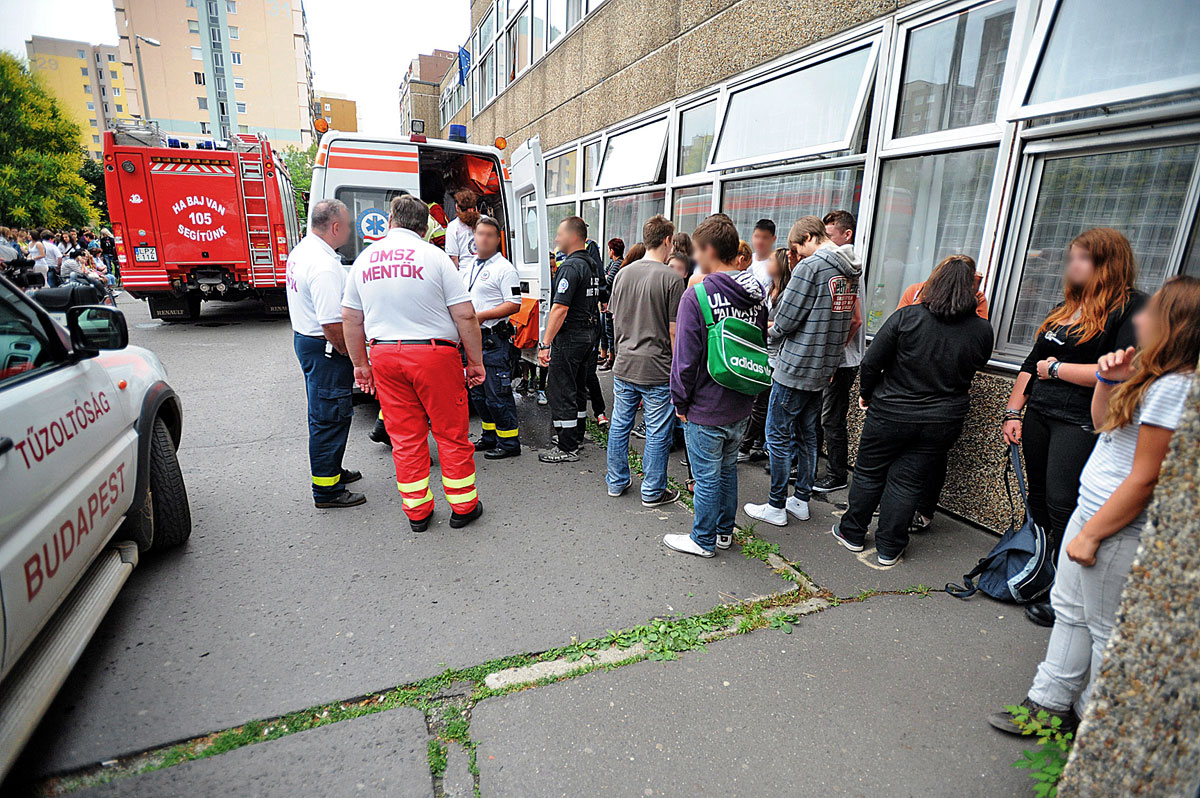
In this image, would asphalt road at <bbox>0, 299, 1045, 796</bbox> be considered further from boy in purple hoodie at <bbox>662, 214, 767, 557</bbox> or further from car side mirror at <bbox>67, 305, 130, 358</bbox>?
car side mirror at <bbox>67, 305, 130, 358</bbox>

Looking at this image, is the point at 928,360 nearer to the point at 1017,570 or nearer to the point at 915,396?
the point at 915,396

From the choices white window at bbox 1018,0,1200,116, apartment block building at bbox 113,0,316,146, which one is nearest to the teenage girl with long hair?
white window at bbox 1018,0,1200,116

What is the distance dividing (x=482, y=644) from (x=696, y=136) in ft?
20.8

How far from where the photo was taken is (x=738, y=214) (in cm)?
645

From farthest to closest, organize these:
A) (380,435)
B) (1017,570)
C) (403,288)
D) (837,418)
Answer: (380,435), (837,418), (403,288), (1017,570)

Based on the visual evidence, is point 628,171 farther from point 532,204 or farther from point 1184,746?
point 1184,746

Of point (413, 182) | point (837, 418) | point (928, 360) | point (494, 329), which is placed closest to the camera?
point (928, 360)

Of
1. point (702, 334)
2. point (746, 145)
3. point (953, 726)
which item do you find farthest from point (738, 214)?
point (953, 726)

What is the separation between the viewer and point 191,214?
34.2 feet

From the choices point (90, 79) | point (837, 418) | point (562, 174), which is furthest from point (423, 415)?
point (90, 79)

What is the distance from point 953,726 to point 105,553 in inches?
144

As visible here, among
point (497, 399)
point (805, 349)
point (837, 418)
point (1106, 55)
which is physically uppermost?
point (1106, 55)

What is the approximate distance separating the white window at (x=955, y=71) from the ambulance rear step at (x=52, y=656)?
17.9ft

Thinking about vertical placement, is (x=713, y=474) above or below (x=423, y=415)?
below
